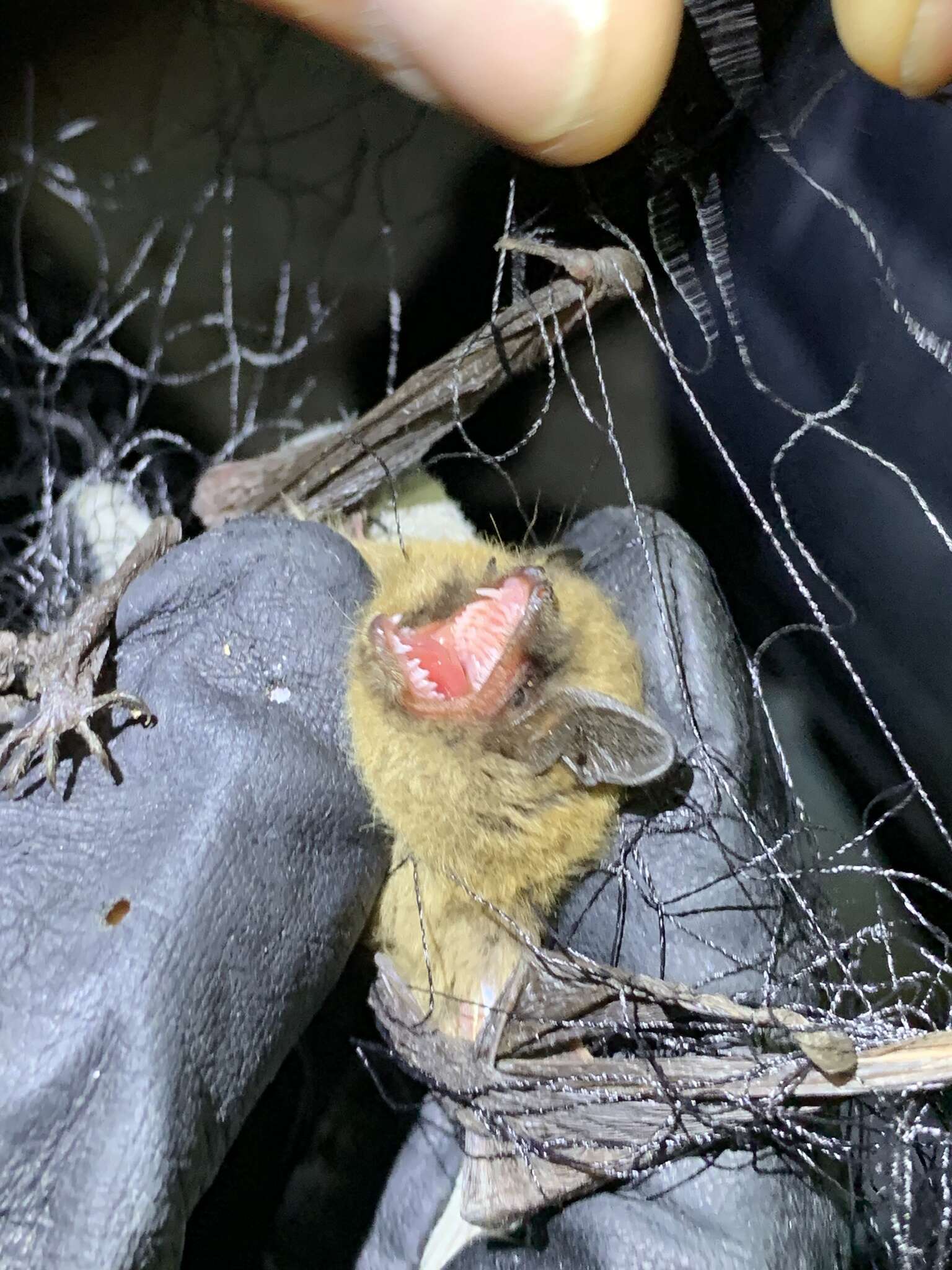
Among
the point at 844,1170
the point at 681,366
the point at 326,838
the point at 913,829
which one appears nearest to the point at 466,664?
the point at 326,838

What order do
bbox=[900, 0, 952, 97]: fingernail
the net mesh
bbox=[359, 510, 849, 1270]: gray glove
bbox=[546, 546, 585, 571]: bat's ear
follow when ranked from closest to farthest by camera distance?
bbox=[900, 0, 952, 97]: fingernail, the net mesh, bbox=[359, 510, 849, 1270]: gray glove, bbox=[546, 546, 585, 571]: bat's ear

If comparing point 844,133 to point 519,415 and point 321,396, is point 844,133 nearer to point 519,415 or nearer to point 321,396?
point 519,415

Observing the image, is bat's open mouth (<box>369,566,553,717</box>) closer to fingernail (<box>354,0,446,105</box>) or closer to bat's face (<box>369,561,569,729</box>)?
bat's face (<box>369,561,569,729</box>)

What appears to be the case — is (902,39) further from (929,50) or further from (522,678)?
(522,678)

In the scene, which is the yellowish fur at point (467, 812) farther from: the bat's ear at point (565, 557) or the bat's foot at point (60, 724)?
the bat's foot at point (60, 724)

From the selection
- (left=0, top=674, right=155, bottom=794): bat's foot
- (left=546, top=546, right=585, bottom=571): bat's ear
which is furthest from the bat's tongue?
(left=0, top=674, right=155, bottom=794): bat's foot

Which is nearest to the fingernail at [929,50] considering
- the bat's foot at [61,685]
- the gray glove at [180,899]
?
the gray glove at [180,899]

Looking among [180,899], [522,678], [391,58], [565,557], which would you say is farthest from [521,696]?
[391,58]
